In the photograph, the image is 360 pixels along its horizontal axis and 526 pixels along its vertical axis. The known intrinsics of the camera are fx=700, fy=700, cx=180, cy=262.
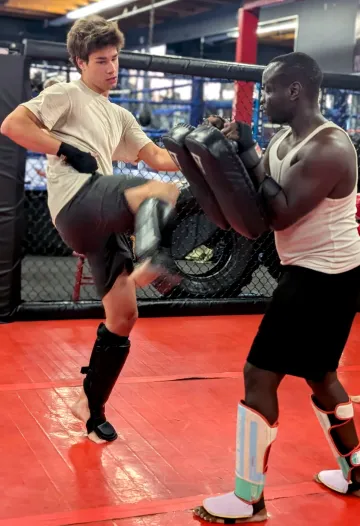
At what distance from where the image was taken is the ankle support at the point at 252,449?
77.3 inches

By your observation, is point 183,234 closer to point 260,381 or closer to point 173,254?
point 173,254

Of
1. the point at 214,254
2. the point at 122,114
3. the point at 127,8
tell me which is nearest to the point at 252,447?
the point at 122,114

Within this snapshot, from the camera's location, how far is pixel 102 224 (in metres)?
2.39

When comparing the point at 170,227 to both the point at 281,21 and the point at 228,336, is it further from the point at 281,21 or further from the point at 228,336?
the point at 281,21

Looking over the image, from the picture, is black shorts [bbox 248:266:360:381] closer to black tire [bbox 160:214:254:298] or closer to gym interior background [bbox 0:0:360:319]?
gym interior background [bbox 0:0:360:319]

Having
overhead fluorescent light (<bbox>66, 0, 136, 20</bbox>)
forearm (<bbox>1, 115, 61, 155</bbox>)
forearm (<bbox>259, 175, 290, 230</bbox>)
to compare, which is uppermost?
overhead fluorescent light (<bbox>66, 0, 136, 20</bbox>)

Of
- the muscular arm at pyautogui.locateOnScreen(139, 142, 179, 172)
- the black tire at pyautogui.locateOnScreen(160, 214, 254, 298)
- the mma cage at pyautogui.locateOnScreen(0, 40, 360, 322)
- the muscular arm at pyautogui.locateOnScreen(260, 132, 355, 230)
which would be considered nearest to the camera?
the muscular arm at pyautogui.locateOnScreen(260, 132, 355, 230)

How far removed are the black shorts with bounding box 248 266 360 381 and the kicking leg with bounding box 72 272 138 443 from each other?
0.68m

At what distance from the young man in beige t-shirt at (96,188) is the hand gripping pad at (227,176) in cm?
40

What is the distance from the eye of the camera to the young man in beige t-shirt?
7.75 ft

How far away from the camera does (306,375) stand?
205cm

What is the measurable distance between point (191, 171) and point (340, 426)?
911 mm

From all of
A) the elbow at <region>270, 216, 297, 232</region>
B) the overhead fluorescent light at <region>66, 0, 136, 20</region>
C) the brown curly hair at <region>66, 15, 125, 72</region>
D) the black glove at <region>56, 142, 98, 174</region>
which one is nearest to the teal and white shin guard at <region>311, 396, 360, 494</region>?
the elbow at <region>270, 216, 297, 232</region>

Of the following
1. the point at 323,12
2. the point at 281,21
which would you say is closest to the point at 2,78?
the point at 323,12
